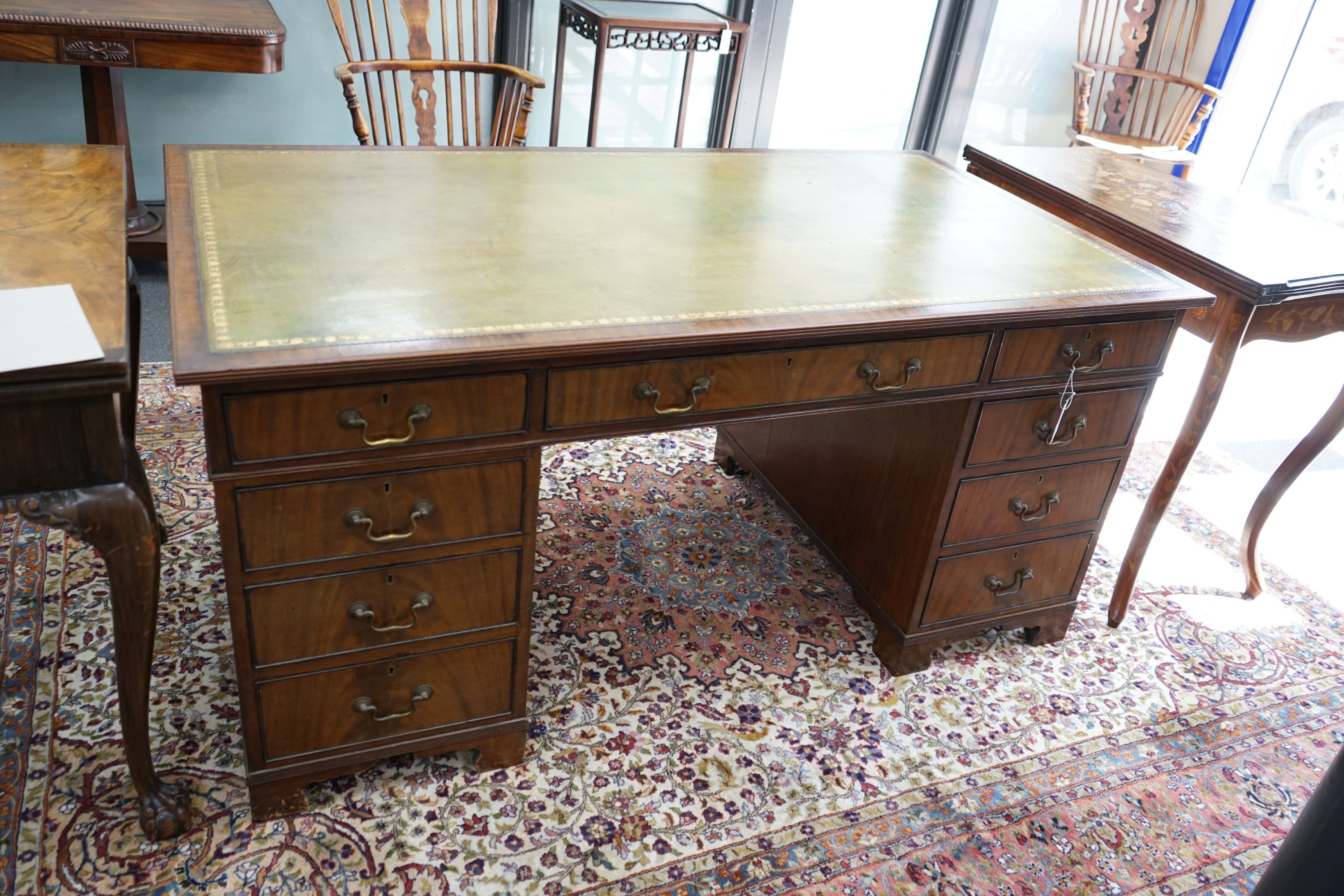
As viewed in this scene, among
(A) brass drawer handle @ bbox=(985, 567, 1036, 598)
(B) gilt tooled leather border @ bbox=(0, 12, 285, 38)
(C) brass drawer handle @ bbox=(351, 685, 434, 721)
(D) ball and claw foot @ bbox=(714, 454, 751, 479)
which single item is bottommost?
(D) ball and claw foot @ bbox=(714, 454, 751, 479)

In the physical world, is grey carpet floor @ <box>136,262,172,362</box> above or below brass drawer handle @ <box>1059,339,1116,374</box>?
below

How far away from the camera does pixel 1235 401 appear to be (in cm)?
359

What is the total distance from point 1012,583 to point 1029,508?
0.66 feet

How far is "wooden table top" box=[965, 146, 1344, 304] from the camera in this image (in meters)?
1.97

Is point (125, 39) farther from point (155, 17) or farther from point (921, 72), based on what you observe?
point (921, 72)

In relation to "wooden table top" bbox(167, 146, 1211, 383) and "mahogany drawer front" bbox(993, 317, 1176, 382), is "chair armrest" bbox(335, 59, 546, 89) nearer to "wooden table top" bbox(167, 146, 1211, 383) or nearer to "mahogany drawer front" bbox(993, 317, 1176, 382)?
"wooden table top" bbox(167, 146, 1211, 383)

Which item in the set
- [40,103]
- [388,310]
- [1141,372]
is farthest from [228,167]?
[40,103]

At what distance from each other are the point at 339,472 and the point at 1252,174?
16.5ft

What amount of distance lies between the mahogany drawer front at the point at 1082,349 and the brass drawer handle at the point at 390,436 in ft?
3.23

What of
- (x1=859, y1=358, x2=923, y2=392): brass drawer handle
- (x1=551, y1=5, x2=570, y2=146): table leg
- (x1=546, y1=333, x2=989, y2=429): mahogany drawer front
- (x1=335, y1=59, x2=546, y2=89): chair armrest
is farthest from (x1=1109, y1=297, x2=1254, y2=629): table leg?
(x1=551, y1=5, x2=570, y2=146): table leg

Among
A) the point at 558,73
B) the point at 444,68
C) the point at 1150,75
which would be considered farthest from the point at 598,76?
the point at 1150,75

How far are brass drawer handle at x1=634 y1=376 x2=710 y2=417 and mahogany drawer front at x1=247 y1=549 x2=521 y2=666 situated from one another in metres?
0.32

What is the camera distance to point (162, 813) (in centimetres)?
158

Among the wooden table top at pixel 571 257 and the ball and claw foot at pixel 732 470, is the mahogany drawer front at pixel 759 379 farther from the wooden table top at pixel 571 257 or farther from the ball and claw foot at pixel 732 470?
the ball and claw foot at pixel 732 470
